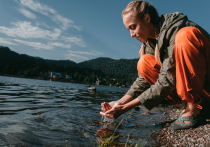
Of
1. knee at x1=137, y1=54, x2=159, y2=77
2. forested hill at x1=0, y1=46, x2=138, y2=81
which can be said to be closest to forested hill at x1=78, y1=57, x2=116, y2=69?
forested hill at x1=0, y1=46, x2=138, y2=81

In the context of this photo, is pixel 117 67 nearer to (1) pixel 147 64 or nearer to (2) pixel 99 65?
(2) pixel 99 65

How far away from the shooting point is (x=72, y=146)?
148 cm

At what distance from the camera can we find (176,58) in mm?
1813

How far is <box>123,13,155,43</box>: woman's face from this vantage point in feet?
6.29

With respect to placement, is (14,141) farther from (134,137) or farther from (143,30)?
(143,30)

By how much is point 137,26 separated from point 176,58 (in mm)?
654

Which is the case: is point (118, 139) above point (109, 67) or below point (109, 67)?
below

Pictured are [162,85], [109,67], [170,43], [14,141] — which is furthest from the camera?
[109,67]

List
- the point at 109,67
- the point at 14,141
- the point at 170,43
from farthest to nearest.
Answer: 1. the point at 109,67
2. the point at 170,43
3. the point at 14,141

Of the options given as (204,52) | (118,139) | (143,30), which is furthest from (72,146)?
(204,52)

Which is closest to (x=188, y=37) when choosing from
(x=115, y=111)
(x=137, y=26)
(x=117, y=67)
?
(x=137, y=26)

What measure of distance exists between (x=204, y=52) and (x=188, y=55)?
27 centimetres

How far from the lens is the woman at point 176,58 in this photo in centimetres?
174

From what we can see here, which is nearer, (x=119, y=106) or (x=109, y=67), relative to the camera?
(x=119, y=106)
